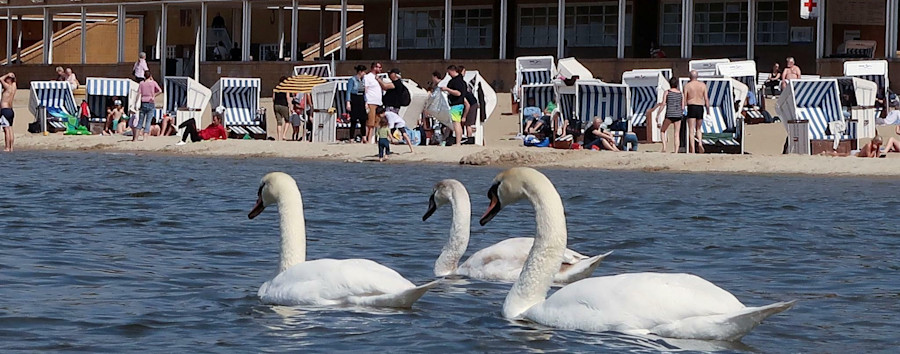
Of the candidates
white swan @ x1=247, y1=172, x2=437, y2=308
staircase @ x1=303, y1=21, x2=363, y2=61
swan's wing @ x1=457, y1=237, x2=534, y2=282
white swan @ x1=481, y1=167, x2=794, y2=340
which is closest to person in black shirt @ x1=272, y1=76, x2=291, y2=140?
swan's wing @ x1=457, y1=237, x2=534, y2=282

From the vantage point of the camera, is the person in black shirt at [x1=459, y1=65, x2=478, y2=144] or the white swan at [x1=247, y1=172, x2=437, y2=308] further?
the person in black shirt at [x1=459, y1=65, x2=478, y2=144]

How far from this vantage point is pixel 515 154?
21969 millimetres

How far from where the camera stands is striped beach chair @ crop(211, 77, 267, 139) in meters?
27.1

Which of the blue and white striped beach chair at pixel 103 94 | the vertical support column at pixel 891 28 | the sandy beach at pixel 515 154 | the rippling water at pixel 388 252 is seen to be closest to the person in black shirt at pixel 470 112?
the sandy beach at pixel 515 154

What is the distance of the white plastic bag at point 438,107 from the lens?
2348 cm

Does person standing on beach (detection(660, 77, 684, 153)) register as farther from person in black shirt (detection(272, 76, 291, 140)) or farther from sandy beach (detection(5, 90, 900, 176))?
person in black shirt (detection(272, 76, 291, 140))

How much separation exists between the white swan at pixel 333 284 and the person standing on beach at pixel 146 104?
60.1ft

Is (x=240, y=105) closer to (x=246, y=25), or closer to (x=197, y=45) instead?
(x=246, y=25)

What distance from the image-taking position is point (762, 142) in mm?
24172

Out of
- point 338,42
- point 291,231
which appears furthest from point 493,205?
point 338,42

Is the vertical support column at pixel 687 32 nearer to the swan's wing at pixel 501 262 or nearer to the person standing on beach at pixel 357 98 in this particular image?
the person standing on beach at pixel 357 98

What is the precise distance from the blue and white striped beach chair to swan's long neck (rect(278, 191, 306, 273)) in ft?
69.6

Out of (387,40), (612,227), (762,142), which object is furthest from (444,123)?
(387,40)

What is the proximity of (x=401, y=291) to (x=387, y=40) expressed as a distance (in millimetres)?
36944
